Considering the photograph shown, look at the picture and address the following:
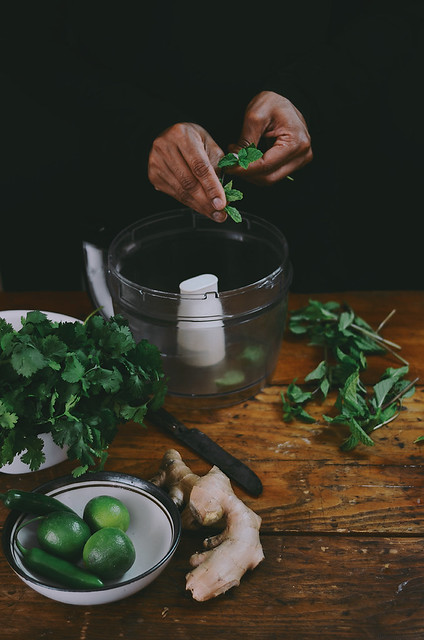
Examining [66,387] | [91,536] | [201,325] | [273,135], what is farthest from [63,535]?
[273,135]

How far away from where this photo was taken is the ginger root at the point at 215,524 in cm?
91

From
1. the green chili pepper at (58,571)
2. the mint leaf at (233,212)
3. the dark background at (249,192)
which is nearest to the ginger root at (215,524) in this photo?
the green chili pepper at (58,571)

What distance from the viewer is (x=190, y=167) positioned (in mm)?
1235

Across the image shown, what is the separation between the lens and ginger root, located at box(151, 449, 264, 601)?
91cm

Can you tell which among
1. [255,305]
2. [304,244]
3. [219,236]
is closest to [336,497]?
[255,305]

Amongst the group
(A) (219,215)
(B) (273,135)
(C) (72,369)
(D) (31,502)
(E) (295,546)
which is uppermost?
(B) (273,135)

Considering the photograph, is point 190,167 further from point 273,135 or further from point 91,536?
point 91,536

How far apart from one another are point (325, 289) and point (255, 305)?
69 centimetres

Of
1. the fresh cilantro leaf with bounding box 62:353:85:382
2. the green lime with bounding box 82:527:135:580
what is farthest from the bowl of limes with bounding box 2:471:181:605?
the fresh cilantro leaf with bounding box 62:353:85:382

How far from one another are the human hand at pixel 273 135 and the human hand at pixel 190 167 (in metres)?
0.09

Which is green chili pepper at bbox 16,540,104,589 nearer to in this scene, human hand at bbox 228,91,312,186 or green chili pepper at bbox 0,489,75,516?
green chili pepper at bbox 0,489,75,516

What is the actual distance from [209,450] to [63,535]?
0.34 meters

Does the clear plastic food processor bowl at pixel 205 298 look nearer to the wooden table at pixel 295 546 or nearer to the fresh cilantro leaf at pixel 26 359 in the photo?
the wooden table at pixel 295 546

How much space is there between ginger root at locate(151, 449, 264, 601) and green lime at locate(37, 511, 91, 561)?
0.16m
